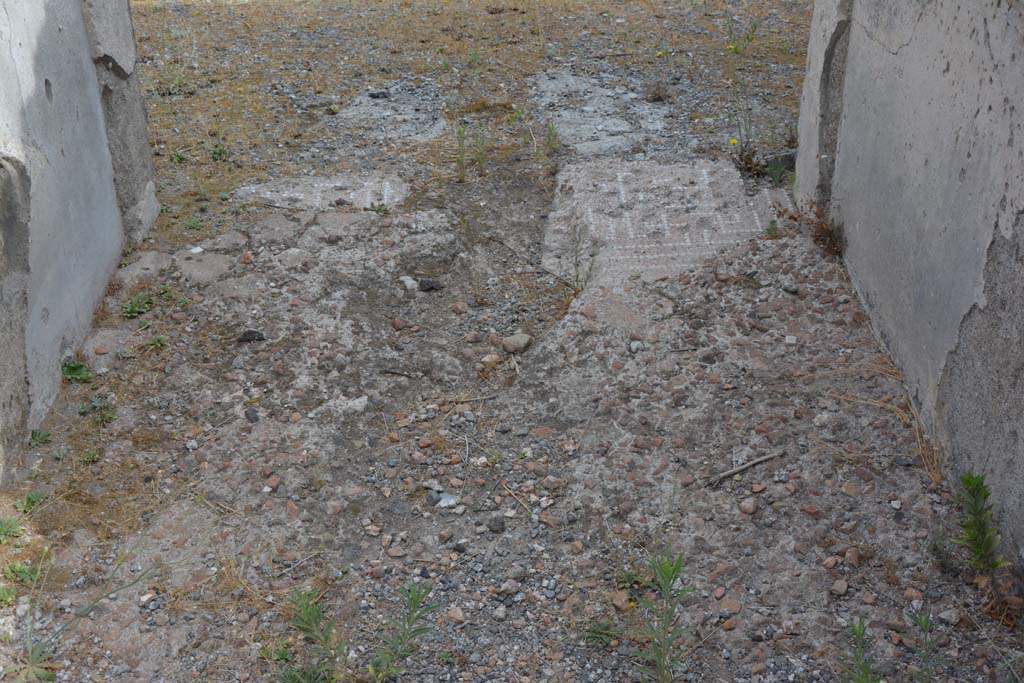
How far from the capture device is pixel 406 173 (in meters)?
4.64

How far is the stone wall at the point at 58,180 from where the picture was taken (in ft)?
9.48

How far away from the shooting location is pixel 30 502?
2.80 m

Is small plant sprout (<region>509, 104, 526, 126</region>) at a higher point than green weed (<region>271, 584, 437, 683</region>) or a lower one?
higher

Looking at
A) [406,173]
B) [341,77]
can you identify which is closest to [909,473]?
[406,173]

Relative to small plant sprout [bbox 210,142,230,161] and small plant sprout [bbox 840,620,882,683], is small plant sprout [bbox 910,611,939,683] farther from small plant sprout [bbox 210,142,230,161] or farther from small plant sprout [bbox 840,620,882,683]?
small plant sprout [bbox 210,142,230,161]

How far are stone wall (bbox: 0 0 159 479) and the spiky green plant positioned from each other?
2728 mm

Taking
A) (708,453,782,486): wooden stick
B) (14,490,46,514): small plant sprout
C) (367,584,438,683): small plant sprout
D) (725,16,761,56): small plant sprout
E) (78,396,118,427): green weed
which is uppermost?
(725,16,761,56): small plant sprout

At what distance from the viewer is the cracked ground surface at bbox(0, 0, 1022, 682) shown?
2465mm

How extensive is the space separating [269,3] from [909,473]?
6041 millimetres

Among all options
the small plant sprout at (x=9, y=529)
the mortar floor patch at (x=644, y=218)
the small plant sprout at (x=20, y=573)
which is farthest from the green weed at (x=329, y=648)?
the mortar floor patch at (x=644, y=218)

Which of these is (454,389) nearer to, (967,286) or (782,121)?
(967,286)

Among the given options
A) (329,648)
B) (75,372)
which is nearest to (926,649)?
(329,648)

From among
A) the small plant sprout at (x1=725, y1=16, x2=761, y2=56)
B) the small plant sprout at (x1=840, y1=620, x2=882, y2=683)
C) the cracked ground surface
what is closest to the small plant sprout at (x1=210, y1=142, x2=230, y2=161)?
the cracked ground surface

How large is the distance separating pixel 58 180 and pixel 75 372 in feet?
2.20
